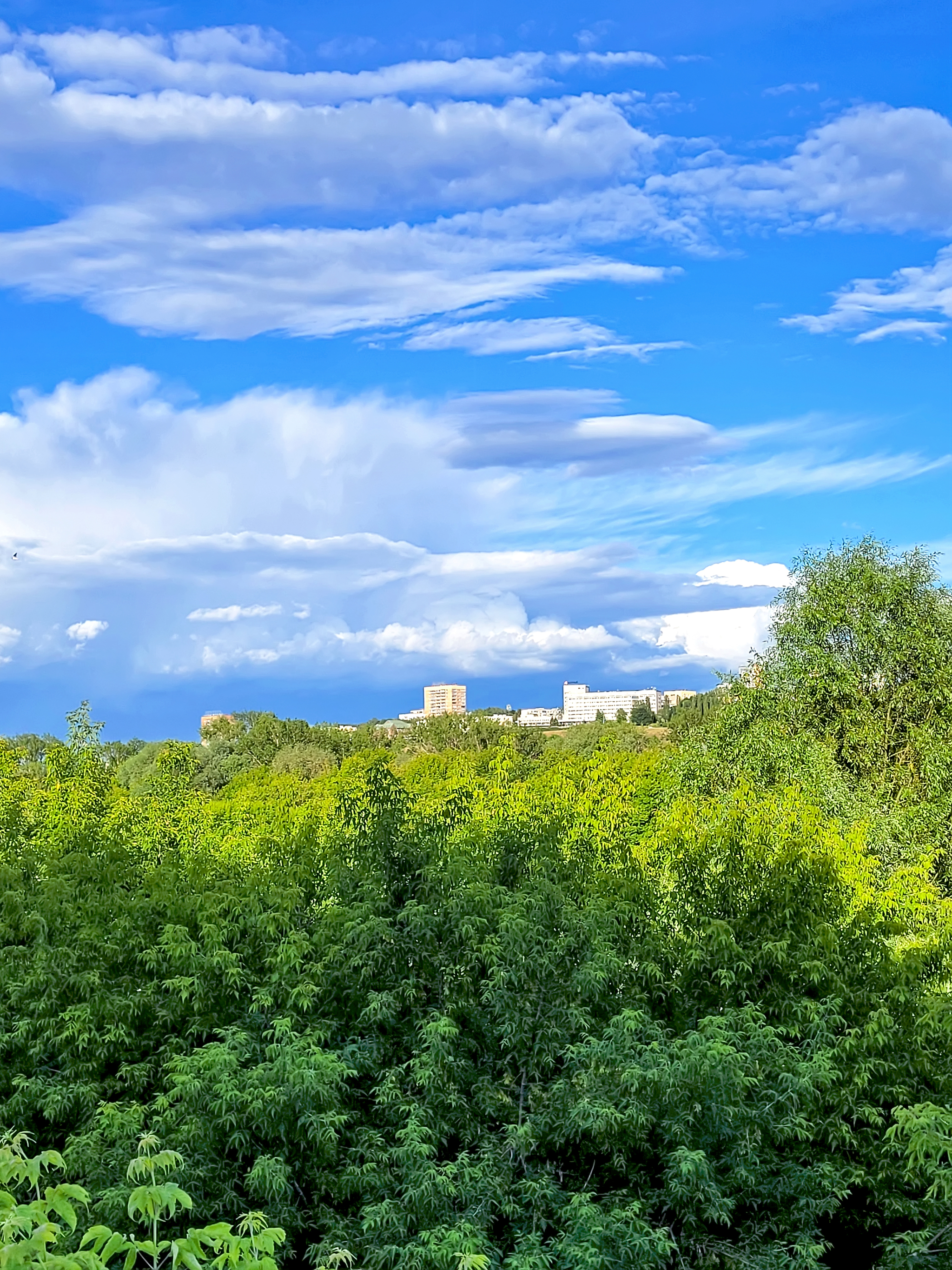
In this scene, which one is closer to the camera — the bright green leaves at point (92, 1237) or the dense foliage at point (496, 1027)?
the bright green leaves at point (92, 1237)

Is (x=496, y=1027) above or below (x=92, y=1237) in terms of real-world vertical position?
below

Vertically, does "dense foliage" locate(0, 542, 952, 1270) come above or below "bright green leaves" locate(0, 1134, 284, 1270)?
below

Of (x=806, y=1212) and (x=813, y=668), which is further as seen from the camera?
(x=813, y=668)

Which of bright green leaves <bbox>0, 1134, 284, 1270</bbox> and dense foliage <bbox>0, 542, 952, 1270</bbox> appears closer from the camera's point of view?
bright green leaves <bbox>0, 1134, 284, 1270</bbox>

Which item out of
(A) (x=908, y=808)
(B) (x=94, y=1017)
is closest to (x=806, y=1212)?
(B) (x=94, y=1017)

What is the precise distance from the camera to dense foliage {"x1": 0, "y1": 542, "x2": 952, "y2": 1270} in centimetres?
1365

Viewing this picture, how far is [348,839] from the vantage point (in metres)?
19.8

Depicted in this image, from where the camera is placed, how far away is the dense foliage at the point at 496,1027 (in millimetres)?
13648

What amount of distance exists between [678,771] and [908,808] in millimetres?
7868

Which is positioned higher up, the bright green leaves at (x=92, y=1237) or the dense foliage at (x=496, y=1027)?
the bright green leaves at (x=92, y=1237)

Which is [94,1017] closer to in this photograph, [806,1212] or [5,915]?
[5,915]

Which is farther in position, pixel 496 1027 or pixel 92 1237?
pixel 496 1027

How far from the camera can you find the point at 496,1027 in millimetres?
16172

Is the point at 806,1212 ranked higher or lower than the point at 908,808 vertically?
lower
